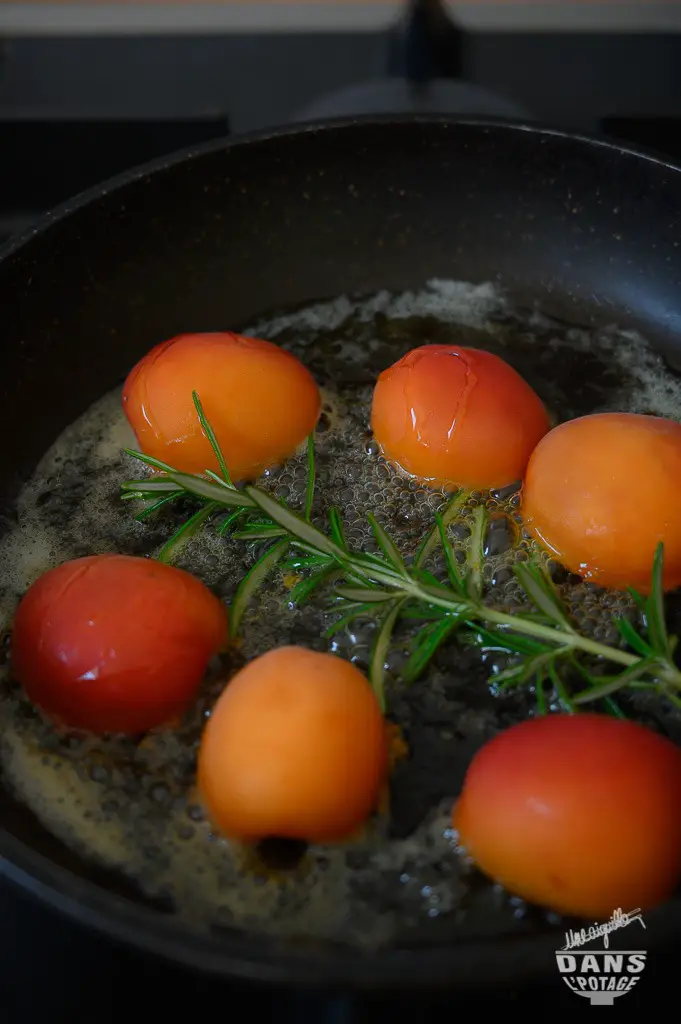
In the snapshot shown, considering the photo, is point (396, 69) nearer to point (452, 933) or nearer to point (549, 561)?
point (549, 561)

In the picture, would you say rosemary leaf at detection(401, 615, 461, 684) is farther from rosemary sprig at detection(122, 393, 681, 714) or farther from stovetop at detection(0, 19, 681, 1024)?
stovetop at detection(0, 19, 681, 1024)

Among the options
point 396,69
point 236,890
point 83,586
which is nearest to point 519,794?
point 236,890

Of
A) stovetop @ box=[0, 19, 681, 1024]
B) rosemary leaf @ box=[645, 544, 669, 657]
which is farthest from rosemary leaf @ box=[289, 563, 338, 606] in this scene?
stovetop @ box=[0, 19, 681, 1024]

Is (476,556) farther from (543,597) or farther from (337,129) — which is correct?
(337,129)

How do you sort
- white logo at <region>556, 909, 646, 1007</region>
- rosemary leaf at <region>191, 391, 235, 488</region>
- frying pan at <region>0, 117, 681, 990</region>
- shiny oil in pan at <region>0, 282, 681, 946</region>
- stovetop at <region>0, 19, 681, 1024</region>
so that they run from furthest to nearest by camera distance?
stovetop at <region>0, 19, 681, 1024</region>
frying pan at <region>0, 117, 681, 990</region>
rosemary leaf at <region>191, 391, 235, 488</region>
shiny oil in pan at <region>0, 282, 681, 946</region>
white logo at <region>556, 909, 646, 1007</region>

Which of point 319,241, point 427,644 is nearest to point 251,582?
point 427,644
